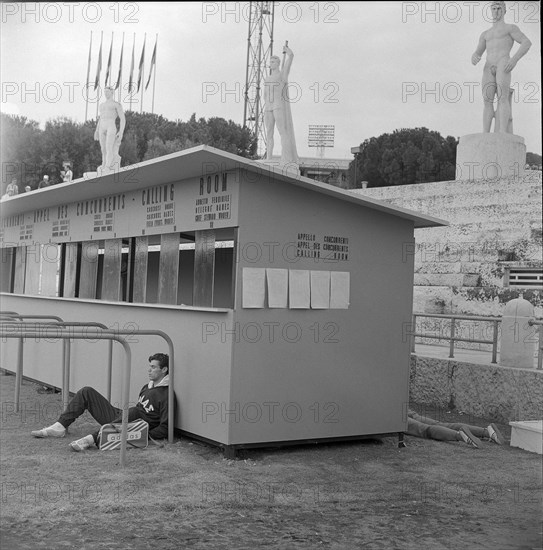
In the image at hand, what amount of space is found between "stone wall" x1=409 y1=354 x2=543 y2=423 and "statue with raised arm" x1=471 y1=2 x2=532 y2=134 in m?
11.6

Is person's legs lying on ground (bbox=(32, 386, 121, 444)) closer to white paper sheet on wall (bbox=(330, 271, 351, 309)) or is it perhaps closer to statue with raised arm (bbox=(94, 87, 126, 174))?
white paper sheet on wall (bbox=(330, 271, 351, 309))

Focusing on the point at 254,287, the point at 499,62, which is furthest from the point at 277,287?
the point at 499,62

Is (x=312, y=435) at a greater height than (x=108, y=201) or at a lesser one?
lesser

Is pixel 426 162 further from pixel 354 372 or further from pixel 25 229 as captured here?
pixel 354 372

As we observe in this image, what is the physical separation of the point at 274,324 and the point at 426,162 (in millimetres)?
45880

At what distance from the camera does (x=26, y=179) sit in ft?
163

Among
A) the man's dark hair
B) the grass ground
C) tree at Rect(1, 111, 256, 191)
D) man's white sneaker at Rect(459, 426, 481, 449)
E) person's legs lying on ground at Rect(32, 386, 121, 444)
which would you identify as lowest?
the grass ground

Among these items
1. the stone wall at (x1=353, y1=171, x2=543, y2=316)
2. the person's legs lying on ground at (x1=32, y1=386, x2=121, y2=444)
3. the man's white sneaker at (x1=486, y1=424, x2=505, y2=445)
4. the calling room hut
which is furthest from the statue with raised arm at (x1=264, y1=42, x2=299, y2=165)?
the person's legs lying on ground at (x1=32, y1=386, x2=121, y2=444)

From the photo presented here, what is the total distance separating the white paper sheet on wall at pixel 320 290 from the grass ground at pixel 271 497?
1479 millimetres

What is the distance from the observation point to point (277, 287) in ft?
26.8

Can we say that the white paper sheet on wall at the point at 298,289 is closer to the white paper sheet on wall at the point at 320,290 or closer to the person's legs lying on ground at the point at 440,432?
the white paper sheet on wall at the point at 320,290

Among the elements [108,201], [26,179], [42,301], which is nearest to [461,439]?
[108,201]

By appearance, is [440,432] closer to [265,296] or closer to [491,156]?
[265,296]

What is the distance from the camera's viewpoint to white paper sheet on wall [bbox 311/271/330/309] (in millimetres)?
8430
